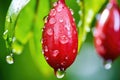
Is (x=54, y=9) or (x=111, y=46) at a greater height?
(x=54, y=9)

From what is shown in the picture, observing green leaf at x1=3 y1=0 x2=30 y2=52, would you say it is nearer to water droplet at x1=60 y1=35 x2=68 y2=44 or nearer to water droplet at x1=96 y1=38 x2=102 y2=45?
water droplet at x1=60 y1=35 x2=68 y2=44

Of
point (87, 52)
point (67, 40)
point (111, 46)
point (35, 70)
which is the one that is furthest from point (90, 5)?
point (87, 52)

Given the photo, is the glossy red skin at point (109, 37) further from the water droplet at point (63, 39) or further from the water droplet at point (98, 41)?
the water droplet at point (63, 39)

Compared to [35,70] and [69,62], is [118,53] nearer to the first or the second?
[69,62]

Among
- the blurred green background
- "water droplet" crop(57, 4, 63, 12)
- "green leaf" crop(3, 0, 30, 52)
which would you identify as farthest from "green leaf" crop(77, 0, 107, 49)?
"green leaf" crop(3, 0, 30, 52)

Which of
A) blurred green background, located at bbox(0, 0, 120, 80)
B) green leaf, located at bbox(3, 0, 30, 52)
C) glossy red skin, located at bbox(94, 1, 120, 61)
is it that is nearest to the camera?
green leaf, located at bbox(3, 0, 30, 52)

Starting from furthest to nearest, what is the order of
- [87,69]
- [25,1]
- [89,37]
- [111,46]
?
[87,69] < [89,37] < [111,46] < [25,1]

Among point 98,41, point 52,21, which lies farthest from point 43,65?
point 52,21
